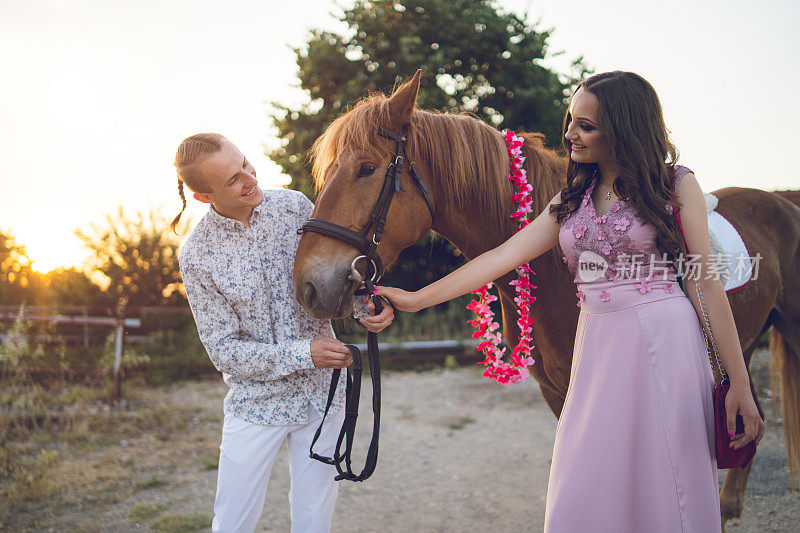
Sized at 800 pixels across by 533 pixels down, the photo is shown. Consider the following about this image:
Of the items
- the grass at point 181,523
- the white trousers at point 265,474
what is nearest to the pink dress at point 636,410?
the white trousers at point 265,474

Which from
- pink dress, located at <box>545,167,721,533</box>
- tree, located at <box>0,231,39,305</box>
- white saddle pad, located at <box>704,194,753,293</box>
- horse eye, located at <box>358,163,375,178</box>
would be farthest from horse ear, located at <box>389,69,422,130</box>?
tree, located at <box>0,231,39,305</box>

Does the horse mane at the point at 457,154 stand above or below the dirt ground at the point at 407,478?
above

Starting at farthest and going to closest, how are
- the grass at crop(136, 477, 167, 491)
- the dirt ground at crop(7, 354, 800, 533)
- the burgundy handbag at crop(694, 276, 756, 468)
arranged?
the grass at crop(136, 477, 167, 491) < the dirt ground at crop(7, 354, 800, 533) < the burgundy handbag at crop(694, 276, 756, 468)

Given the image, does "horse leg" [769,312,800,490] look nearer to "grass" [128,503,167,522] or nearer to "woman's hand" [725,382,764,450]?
"woman's hand" [725,382,764,450]

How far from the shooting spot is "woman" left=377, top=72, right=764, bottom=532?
1.50 m

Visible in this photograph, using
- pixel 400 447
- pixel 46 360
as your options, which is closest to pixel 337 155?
pixel 400 447

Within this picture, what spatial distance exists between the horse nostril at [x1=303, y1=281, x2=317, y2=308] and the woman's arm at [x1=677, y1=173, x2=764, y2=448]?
46.2 inches

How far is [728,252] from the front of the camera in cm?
258

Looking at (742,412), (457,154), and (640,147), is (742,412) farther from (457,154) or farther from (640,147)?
(457,154)

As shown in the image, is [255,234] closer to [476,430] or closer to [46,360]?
[476,430]

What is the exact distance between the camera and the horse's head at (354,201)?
5.63 feet

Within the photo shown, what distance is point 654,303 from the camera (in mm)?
1566

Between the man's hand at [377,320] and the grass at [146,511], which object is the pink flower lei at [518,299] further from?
the grass at [146,511]

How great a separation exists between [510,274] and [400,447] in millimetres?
3447
